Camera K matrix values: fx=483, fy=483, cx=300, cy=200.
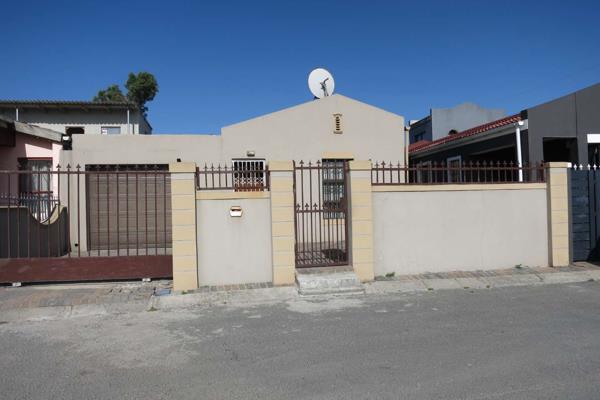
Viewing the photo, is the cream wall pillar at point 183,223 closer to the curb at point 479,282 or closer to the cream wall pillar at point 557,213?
the curb at point 479,282

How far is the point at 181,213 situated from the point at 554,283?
681cm

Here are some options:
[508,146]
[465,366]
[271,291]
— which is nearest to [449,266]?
→ [271,291]

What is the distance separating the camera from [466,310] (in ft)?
22.6

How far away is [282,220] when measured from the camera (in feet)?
27.8

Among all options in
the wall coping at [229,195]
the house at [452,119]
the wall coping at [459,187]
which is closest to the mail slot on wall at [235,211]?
the wall coping at [229,195]

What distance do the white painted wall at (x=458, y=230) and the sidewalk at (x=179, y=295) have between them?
262 millimetres

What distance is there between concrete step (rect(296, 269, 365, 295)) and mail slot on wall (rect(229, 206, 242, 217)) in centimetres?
148

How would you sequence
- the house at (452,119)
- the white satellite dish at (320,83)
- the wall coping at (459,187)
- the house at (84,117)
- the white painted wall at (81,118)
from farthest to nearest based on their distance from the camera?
the house at (452,119)
the white painted wall at (81,118)
the house at (84,117)
the white satellite dish at (320,83)
the wall coping at (459,187)

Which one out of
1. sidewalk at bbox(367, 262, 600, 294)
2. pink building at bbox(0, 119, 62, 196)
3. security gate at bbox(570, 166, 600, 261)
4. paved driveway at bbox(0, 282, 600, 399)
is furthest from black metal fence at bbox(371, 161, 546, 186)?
pink building at bbox(0, 119, 62, 196)

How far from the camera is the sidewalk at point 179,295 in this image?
7238 mm

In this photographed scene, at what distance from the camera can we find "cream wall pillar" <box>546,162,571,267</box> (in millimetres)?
9750

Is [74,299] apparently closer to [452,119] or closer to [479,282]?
[479,282]

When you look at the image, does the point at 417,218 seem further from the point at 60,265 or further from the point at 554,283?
the point at 60,265

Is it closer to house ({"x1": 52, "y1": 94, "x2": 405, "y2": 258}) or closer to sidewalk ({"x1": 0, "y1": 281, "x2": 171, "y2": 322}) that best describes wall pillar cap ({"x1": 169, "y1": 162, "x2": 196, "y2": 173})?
sidewalk ({"x1": 0, "y1": 281, "x2": 171, "y2": 322})
